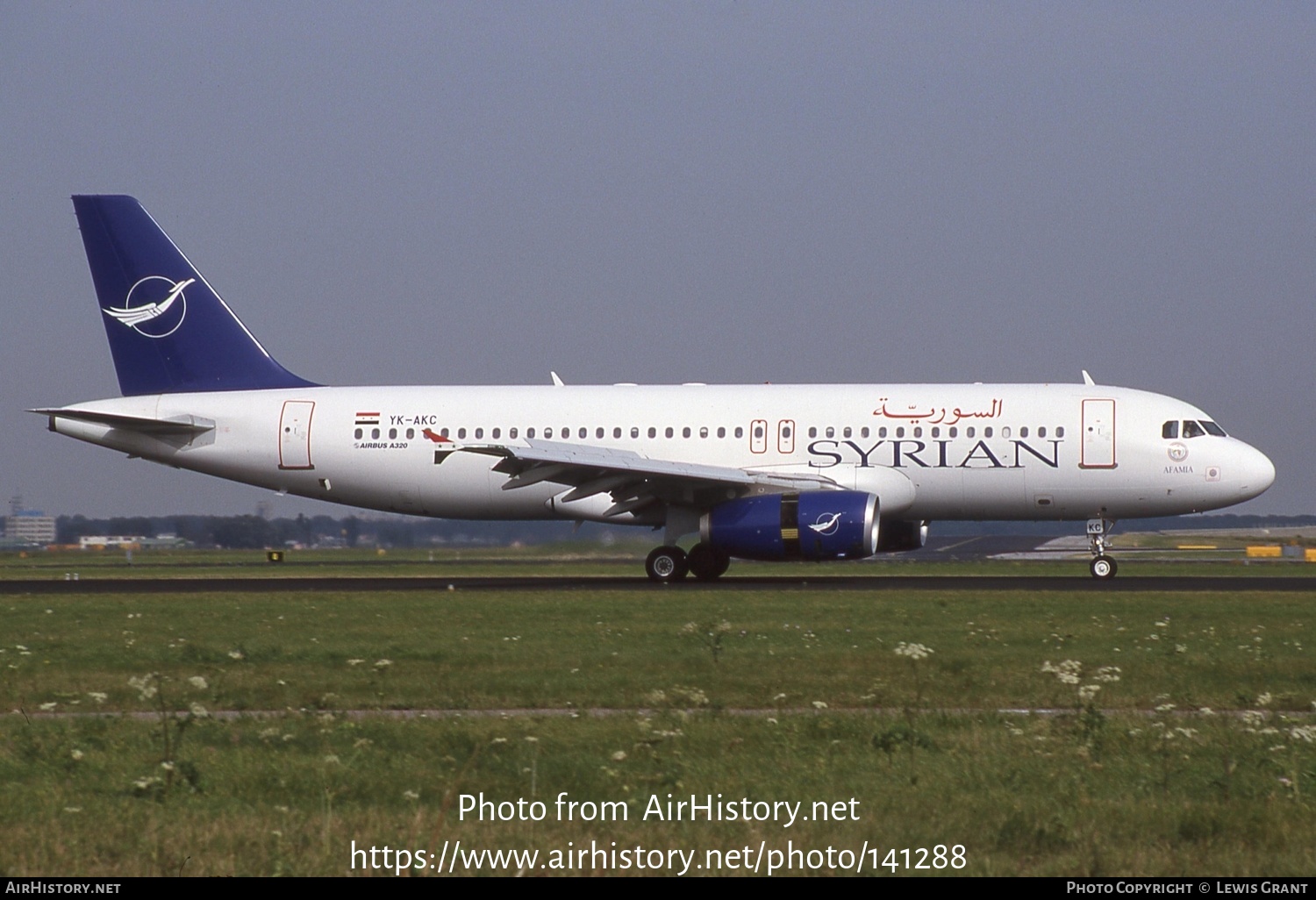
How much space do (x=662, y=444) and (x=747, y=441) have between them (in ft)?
5.80

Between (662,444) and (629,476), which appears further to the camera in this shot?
(662,444)

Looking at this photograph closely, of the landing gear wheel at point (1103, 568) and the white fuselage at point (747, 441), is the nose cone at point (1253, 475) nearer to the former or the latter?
the white fuselage at point (747, 441)

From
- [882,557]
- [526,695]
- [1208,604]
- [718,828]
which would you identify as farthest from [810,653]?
[882,557]

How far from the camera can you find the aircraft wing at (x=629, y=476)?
27.3 metres

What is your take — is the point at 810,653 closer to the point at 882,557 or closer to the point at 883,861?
the point at 883,861

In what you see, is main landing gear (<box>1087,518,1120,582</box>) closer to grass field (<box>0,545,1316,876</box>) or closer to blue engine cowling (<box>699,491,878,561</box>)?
blue engine cowling (<box>699,491,878,561</box>)

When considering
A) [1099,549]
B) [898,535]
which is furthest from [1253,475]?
[898,535]

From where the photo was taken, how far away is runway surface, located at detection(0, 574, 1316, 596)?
2706cm

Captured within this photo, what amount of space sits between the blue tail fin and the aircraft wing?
25.3 feet

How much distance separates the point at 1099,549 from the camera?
30.0 m

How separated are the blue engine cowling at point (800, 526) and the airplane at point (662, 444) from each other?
4 cm

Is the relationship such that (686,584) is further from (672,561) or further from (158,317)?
(158,317)

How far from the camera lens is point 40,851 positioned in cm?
695

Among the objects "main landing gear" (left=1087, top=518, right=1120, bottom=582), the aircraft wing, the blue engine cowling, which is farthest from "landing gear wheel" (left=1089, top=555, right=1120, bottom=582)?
the aircraft wing
